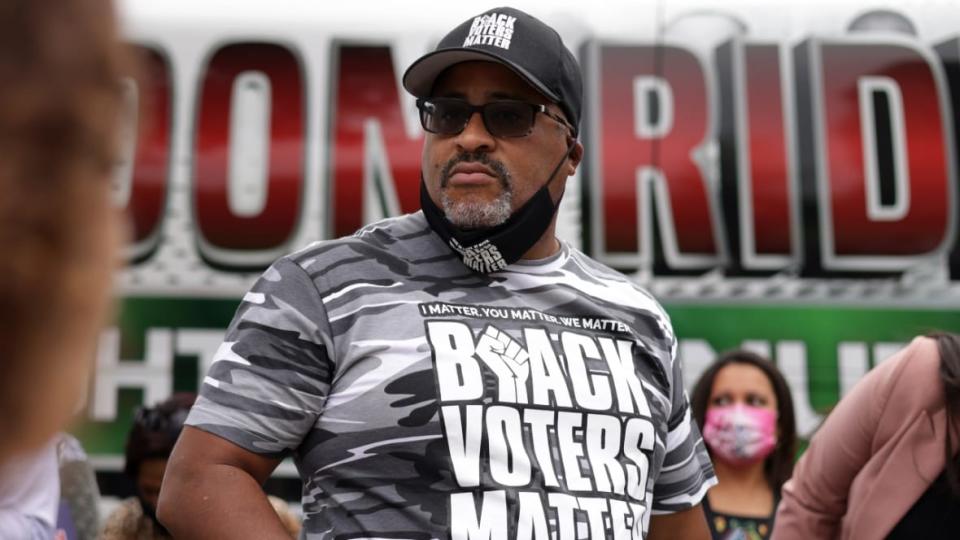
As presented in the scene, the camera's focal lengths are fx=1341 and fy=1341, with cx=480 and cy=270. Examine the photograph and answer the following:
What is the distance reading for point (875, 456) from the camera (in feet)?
9.05

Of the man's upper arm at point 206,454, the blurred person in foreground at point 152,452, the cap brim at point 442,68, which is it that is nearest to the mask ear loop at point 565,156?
the cap brim at point 442,68

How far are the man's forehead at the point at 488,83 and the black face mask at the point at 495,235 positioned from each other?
0.16 metres

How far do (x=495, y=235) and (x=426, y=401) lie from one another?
1.08 ft

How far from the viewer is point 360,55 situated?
15.0 ft

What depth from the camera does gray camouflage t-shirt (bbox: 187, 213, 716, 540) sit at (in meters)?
1.90

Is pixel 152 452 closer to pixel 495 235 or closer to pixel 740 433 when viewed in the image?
pixel 740 433

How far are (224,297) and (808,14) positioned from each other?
2215 millimetres

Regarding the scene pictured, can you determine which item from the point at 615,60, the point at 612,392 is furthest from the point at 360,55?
the point at 612,392

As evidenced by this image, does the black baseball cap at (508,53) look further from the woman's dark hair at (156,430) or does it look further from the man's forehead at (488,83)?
the woman's dark hair at (156,430)

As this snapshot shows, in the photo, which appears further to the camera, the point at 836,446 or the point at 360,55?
the point at 360,55

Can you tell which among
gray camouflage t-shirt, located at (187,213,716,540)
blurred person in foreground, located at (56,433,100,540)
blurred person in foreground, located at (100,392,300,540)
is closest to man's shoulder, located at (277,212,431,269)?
gray camouflage t-shirt, located at (187,213,716,540)

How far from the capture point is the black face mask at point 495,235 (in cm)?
211

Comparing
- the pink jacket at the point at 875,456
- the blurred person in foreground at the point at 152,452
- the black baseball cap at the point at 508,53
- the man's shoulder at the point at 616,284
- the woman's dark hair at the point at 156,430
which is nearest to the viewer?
the black baseball cap at the point at 508,53

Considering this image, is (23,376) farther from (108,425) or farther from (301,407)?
(108,425)
